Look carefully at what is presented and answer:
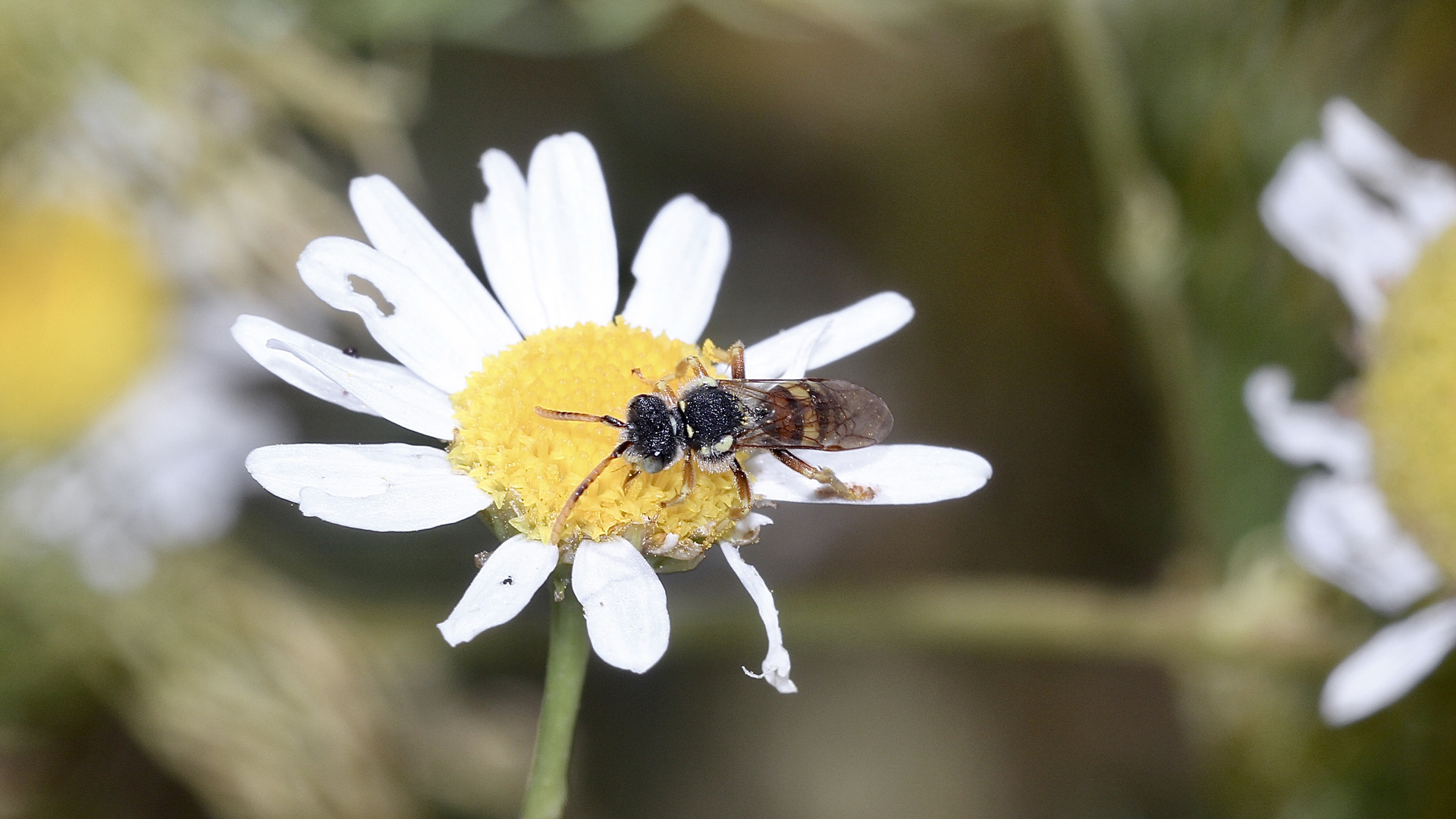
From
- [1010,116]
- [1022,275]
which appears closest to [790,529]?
[1022,275]

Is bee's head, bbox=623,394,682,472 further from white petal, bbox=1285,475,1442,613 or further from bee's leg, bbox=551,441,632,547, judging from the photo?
white petal, bbox=1285,475,1442,613

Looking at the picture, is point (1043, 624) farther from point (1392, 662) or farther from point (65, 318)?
point (65, 318)

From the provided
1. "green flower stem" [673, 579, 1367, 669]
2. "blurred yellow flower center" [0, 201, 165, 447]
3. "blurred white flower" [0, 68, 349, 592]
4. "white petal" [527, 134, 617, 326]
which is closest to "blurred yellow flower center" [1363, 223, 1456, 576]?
"green flower stem" [673, 579, 1367, 669]

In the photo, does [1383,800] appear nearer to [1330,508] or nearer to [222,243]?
[1330,508]

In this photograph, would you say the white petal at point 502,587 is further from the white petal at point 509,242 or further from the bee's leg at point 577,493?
the white petal at point 509,242

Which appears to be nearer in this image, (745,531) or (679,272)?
(745,531)

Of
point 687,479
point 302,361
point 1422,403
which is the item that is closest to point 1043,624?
point 1422,403
